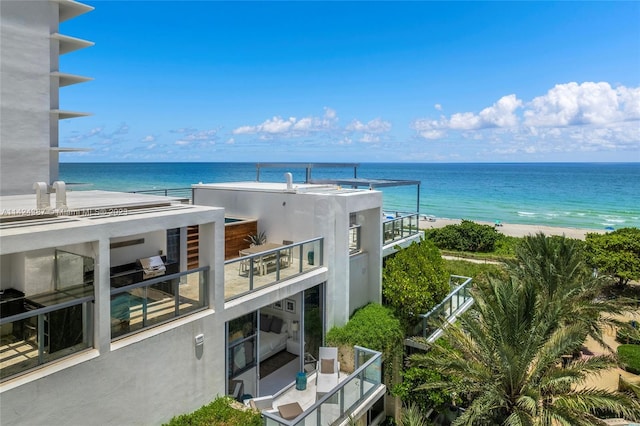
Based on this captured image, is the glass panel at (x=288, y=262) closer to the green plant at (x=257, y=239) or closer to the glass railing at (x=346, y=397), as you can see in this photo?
the green plant at (x=257, y=239)

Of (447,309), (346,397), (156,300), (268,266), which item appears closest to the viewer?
(156,300)

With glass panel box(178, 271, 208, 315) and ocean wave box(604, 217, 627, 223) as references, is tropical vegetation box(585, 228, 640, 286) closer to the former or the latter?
glass panel box(178, 271, 208, 315)

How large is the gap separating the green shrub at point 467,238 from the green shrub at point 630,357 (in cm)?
2004

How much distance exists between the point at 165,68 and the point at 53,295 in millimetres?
76562

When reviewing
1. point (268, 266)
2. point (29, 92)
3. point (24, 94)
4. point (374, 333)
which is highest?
point (29, 92)

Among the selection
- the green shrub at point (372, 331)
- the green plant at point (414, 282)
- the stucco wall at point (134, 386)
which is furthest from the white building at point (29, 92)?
the green plant at point (414, 282)

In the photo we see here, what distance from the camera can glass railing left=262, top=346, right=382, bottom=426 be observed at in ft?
29.0

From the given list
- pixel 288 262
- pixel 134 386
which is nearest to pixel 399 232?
pixel 288 262

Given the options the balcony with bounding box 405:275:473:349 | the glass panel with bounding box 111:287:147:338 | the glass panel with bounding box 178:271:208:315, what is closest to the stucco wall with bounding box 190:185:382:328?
the balcony with bounding box 405:275:473:349

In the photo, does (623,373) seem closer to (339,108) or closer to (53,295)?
(53,295)

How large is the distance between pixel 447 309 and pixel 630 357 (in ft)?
28.4

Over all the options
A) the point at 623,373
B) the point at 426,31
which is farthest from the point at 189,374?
the point at 426,31

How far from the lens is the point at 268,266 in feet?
35.5

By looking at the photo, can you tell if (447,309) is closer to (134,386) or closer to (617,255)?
(134,386)
